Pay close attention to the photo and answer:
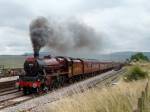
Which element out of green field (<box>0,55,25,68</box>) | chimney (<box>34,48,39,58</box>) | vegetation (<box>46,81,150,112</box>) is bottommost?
green field (<box>0,55,25,68</box>)

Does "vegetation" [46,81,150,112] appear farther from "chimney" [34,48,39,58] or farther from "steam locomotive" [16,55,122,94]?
"chimney" [34,48,39,58]

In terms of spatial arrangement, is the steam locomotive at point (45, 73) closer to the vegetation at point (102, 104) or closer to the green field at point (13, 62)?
the vegetation at point (102, 104)

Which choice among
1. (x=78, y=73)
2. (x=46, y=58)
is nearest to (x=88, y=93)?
(x=46, y=58)

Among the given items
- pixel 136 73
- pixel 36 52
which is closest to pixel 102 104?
pixel 36 52

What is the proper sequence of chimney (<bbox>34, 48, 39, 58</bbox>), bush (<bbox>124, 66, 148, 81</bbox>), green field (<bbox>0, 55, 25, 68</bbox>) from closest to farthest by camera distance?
chimney (<bbox>34, 48, 39, 58</bbox>)
bush (<bbox>124, 66, 148, 81</bbox>)
green field (<bbox>0, 55, 25, 68</bbox>)

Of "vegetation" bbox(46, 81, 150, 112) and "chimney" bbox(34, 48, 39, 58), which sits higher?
"chimney" bbox(34, 48, 39, 58)

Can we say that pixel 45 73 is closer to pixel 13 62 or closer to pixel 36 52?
pixel 36 52

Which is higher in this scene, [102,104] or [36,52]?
[36,52]

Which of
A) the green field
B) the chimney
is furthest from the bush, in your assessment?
the green field

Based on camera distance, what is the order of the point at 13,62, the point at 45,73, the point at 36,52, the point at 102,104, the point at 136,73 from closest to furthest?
the point at 102,104, the point at 45,73, the point at 36,52, the point at 136,73, the point at 13,62

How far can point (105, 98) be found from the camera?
1155cm

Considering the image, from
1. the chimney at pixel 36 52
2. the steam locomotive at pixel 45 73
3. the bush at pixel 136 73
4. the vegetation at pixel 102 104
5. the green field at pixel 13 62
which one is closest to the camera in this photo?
the vegetation at pixel 102 104

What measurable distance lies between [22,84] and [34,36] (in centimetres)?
587

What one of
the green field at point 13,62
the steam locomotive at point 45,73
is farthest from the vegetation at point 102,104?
the green field at point 13,62
